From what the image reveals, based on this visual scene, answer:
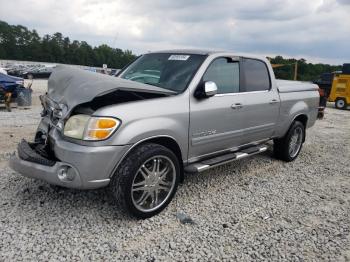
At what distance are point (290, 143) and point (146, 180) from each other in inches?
138

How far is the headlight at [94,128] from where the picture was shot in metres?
3.25

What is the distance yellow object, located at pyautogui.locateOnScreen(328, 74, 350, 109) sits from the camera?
57.4 feet

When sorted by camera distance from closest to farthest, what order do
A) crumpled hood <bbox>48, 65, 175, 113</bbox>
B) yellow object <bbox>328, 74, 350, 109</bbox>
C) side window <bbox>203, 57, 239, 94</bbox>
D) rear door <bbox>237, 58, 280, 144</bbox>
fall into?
crumpled hood <bbox>48, 65, 175, 113</bbox> < side window <bbox>203, 57, 239, 94</bbox> < rear door <bbox>237, 58, 280, 144</bbox> < yellow object <bbox>328, 74, 350, 109</bbox>

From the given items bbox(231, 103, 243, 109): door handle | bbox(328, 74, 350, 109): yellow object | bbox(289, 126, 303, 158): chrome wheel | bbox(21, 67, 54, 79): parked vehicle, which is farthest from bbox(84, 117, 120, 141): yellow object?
bbox(21, 67, 54, 79): parked vehicle

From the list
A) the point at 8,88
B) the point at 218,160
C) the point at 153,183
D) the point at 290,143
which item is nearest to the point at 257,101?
the point at 218,160

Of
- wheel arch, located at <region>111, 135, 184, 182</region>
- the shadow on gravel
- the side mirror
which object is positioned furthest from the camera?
the side mirror

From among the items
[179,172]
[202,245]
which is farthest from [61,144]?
[202,245]

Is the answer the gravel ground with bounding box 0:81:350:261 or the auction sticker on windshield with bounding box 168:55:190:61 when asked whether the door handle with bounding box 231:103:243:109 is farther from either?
the gravel ground with bounding box 0:81:350:261

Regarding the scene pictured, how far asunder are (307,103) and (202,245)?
410cm

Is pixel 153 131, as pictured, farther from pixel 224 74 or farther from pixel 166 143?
pixel 224 74

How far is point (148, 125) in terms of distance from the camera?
Result: 11.6 feet

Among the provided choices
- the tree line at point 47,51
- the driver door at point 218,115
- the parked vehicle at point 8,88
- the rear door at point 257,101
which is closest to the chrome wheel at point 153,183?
the driver door at point 218,115

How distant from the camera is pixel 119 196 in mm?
3412

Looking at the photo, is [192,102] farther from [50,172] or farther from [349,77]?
[349,77]
